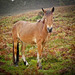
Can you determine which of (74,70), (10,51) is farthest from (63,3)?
(74,70)

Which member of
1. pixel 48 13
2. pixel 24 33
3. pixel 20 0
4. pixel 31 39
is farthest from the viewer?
pixel 20 0

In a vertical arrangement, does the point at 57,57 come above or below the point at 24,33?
below

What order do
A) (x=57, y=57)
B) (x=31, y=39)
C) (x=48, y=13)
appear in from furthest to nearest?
(x=57, y=57)
(x=31, y=39)
(x=48, y=13)

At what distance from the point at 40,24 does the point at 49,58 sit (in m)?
2.24

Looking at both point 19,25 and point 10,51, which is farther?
point 10,51

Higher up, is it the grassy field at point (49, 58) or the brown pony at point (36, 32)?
the brown pony at point (36, 32)

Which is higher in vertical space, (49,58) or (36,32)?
(36,32)

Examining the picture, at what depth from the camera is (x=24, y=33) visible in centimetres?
528

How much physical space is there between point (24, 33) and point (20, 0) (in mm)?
50068

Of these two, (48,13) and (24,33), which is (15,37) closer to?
(24,33)

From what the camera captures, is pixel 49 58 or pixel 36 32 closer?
pixel 36 32

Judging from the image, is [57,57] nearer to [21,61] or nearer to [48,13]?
[21,61]

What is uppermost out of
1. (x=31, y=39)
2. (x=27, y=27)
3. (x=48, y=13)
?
(x=48, y=13)

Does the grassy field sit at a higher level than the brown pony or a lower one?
lower
